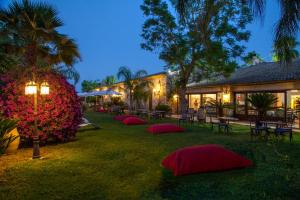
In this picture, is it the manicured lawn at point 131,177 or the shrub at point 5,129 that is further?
the shrub at point 5,129

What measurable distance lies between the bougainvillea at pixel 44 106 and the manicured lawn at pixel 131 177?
1149 mm

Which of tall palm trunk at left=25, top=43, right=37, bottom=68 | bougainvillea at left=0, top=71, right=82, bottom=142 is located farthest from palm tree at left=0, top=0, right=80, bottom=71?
bougainvillea at left=0, top=71, right=82, bottom=142

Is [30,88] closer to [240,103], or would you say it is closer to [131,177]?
[131,177]

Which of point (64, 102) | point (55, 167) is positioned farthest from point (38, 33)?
point (55, 167)

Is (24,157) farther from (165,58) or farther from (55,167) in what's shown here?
(165,58)

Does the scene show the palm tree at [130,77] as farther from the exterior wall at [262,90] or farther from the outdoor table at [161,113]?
the exterior wall at [262,90]

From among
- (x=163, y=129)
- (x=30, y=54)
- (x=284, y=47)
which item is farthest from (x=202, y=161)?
(x=30, y=54)

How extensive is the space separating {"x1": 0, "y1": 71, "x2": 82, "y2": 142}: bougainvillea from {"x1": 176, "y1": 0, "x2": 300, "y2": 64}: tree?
6.40 m

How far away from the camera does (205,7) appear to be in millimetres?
4098

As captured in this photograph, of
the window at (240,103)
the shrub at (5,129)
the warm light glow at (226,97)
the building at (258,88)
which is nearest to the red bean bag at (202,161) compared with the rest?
the shrub at (5,129)

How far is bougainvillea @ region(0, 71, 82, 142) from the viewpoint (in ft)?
26.6

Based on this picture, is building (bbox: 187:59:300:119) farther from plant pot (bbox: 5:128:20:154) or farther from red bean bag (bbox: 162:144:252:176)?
plant pot (bbox: 5:128:20:154)

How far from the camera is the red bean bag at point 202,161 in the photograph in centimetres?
529

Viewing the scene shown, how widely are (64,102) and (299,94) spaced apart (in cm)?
1646
